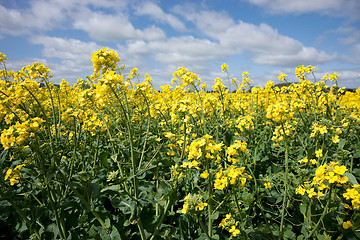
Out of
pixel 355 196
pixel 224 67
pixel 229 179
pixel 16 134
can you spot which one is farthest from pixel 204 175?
pixel 224 67

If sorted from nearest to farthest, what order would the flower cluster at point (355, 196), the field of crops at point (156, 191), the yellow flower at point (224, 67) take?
the flower cluster at point (355, 196) < the field of crops at point (156, 191) < the yellow flower at point (224, 67)

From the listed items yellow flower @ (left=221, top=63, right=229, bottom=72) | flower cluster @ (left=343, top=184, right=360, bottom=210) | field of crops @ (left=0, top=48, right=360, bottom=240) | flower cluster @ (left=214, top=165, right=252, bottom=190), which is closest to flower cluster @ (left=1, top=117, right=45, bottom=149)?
field of crops @ (left=0, top=48, right=360, bottom=240)

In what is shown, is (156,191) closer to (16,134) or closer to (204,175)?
(204,175)

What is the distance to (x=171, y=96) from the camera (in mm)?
5617

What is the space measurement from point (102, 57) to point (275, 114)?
173 cm

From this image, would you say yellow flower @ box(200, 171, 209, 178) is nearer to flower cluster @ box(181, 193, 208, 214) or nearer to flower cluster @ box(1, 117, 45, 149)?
flower cluster @ box(181, 193, 208, 214)

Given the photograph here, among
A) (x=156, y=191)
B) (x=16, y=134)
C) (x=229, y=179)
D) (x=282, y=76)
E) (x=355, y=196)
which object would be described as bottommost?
(x=156, y=191)

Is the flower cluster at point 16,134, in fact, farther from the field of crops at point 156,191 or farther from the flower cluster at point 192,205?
the flower cluster at point 192,205

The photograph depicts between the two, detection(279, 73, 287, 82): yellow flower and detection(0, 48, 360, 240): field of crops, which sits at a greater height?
detection(279, 73, 287, 82): yellow flower

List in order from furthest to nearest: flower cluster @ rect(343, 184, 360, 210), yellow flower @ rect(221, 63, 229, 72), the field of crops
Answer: yellow flower @ rect(221, 63, 229, 72)
the field of crops
flower cluster @ rect(343, 184, 360, 210)

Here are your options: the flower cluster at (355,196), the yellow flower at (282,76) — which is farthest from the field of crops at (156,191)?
the yellow flower at (282,76)

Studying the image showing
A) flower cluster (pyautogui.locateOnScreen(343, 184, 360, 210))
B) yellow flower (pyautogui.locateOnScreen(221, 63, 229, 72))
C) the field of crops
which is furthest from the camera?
yellow flower (pyautogui.locateOnScreen(221, 63, 229, 72))

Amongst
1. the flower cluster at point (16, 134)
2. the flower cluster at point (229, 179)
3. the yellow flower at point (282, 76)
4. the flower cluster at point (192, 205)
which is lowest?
the flower cluster at point (192, 205)

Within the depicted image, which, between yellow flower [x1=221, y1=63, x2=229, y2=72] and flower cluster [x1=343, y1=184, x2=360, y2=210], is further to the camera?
yellow flower [x1=221, y1=63, x2=229, y2=72]
